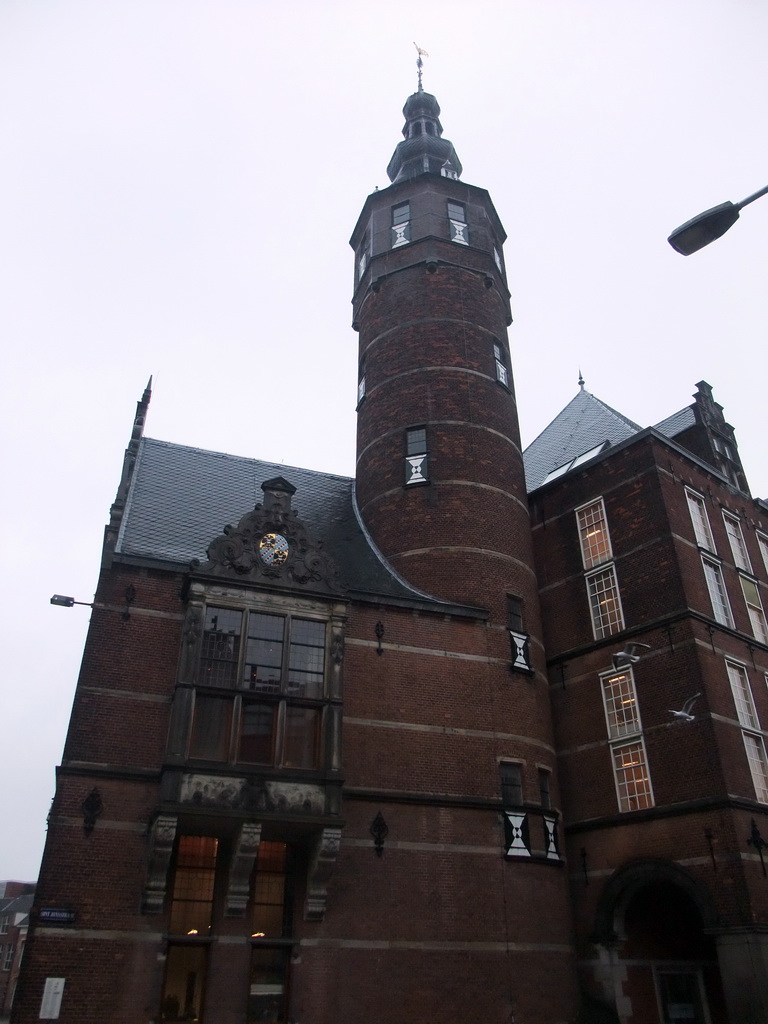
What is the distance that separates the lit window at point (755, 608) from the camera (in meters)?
Result: 22.3

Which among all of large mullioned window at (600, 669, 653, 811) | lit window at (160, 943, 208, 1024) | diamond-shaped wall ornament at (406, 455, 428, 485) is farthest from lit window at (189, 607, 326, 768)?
large mullioned window at (600, 669, 653, 811)

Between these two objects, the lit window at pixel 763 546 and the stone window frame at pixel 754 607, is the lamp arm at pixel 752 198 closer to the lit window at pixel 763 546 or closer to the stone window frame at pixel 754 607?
the stone window frame at pixel 754 607

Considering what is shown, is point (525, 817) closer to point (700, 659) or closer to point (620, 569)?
point (700, 659)

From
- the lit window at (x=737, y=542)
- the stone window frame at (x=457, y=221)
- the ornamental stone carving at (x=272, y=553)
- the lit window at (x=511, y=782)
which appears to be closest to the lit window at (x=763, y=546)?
the lit window at (x=737, y=542)

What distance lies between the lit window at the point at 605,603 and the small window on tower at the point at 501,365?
6.84 metres

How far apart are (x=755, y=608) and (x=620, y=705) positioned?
216 inches

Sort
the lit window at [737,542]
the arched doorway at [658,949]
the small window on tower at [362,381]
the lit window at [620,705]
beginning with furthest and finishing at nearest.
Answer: the small window on tower at [362,381], the lit window at [737,542], the lit window at [620,705], the arched doorway at [658,949]

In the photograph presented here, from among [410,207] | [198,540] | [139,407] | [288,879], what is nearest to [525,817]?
[288,879]

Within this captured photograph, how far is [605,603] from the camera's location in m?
21.4

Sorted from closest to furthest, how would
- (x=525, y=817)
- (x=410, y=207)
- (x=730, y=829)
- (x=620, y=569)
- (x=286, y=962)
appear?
1. (x=286, y=962)
2. (x=730, y=829)
3. (x=525, y=817)
4. (x=620, y=569)
5. (x=410, y=207)

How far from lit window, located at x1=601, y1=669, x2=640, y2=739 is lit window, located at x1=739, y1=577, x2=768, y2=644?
14.7 ft

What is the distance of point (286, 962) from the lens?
1560 cm

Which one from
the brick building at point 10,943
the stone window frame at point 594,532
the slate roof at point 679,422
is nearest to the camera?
A: the stone window frame at point 594,532

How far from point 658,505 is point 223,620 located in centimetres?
1116
